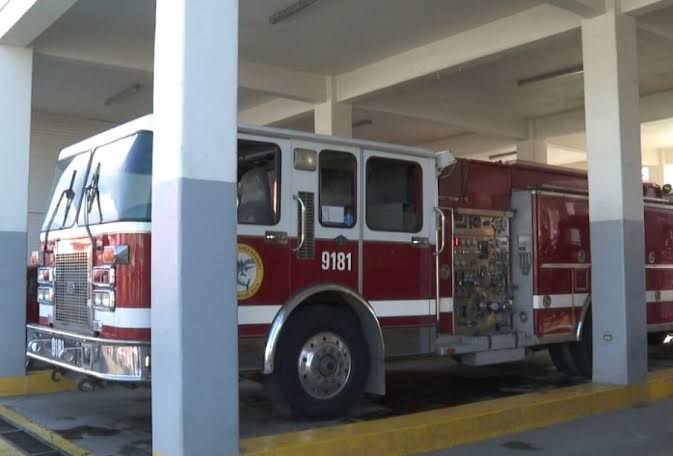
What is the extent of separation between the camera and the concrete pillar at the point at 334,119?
40.2 ft

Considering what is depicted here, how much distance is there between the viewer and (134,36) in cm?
1022

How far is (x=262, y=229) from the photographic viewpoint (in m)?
6.21

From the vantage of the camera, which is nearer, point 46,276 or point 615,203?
point 46,276

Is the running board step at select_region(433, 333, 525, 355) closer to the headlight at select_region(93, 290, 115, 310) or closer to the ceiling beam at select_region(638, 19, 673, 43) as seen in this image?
the headlight at select_region(93, 290, 115, 310)

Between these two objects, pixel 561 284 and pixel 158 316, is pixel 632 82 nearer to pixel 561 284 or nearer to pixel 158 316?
pixel 561 284

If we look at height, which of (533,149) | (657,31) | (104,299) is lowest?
(104,299)

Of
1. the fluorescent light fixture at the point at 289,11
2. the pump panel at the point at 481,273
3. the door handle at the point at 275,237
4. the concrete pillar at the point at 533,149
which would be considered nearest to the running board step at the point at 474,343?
the pump panel at the point at 481,273

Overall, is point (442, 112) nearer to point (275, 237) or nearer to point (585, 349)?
point (585, 349)

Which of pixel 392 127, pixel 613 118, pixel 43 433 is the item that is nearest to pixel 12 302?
pixel 43 433

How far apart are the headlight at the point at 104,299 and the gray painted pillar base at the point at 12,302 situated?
124 inches

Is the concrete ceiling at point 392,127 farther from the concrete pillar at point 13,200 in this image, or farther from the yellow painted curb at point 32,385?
the yellow painted curb at point 32,385

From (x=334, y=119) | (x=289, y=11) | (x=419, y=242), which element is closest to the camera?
(x=419, y=242)

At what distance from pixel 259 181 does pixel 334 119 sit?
6110 mm

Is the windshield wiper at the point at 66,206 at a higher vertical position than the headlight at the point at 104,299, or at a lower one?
higher
